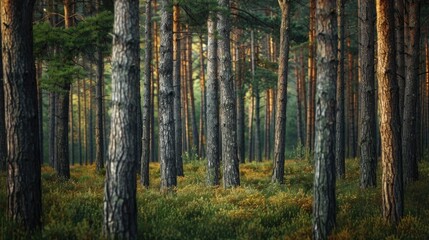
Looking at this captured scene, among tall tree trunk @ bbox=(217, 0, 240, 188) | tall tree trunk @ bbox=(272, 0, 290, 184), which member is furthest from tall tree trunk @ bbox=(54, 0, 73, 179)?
tall tree trunk @ bbox=(272, 0, 290, 184)

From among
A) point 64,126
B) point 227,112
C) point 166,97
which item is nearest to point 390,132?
point 227,112

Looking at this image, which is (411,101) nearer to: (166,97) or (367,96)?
(367,96)

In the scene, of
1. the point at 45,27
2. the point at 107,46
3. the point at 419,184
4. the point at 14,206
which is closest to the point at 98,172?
the point at 107,46

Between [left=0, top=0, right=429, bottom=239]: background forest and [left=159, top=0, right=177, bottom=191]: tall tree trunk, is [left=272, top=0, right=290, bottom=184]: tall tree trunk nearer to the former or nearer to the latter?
[left=0, top=0, right=429, bottom=239]: background forest

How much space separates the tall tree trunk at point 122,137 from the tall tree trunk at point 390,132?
5.67 m


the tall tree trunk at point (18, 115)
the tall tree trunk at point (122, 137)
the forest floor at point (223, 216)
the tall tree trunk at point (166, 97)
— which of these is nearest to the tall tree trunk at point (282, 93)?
the forest floor at point (223, 216)

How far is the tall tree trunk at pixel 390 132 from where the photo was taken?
893 centimetres

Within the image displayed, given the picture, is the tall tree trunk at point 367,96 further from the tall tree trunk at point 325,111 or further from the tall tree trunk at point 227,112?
the tall tree trunk at point 325,111

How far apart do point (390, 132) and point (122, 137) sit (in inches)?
233

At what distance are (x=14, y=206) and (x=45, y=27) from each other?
19.4 feet

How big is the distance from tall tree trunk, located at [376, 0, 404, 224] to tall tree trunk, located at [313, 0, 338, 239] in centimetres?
215

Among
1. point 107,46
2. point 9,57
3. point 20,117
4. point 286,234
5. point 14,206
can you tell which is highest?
point 107,46

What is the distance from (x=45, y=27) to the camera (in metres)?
11.4

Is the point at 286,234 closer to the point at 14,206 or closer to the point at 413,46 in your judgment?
the point at 14,206
